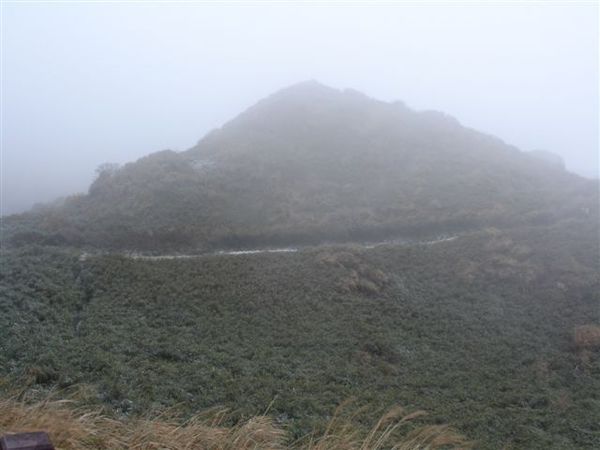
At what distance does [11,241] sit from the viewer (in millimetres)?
20703

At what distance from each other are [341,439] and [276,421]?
132 inches

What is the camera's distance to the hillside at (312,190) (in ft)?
77.5

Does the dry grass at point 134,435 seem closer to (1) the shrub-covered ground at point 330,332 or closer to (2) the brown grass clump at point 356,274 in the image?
(1) the shrub-covered ground at point 330,332

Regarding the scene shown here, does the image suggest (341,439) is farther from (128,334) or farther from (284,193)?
(284,193)

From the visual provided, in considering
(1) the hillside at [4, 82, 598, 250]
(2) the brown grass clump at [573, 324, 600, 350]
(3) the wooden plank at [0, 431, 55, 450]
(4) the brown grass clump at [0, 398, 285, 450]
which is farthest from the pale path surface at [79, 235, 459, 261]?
(3) the wooden plank at [0, 431, 55, 450]

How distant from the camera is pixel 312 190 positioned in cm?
3002

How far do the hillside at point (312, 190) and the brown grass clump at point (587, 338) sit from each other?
37.1 ft

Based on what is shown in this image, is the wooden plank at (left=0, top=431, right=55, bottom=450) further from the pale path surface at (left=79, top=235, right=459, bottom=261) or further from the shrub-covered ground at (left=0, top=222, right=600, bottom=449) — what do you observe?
the pale path surface at (left=79, top=235, right=459, bottom=261)

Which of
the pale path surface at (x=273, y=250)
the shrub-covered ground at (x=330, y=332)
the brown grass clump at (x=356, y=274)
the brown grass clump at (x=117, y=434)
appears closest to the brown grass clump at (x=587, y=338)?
the shrub-covered ground at (x=330, y=332)

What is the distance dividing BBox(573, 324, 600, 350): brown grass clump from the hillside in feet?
37.1

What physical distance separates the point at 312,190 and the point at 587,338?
18.5 m

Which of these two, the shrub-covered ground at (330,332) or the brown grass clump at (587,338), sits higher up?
the shrub-covered ground at (330,332)

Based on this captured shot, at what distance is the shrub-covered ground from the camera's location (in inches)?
359

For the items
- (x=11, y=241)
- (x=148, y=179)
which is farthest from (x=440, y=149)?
(x=11, y=241)
